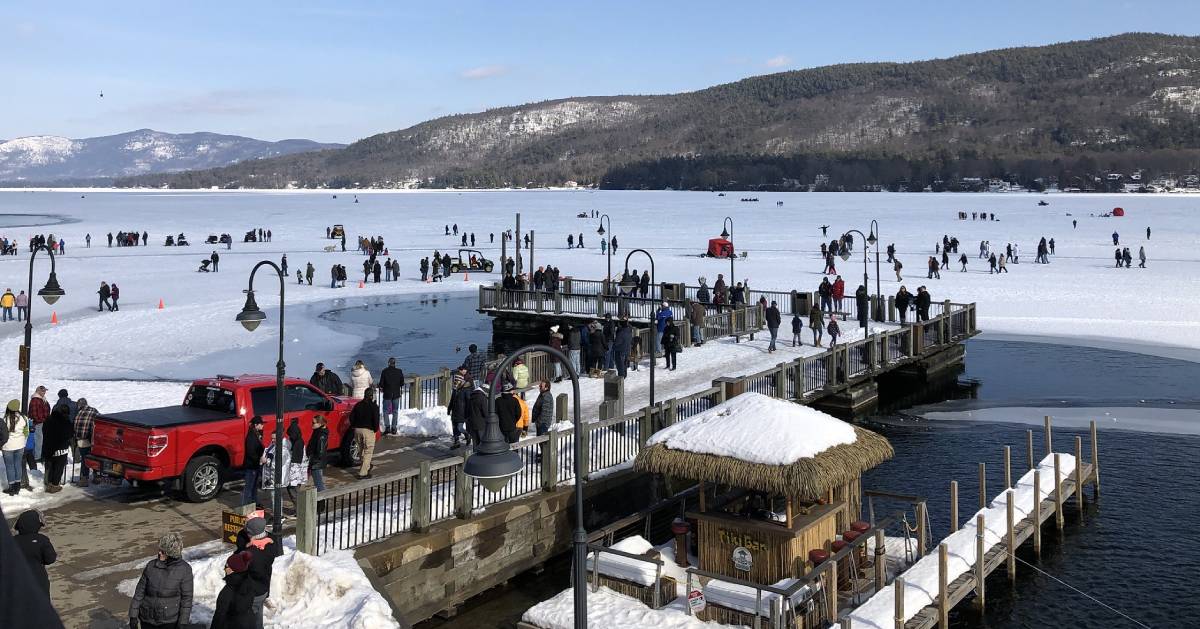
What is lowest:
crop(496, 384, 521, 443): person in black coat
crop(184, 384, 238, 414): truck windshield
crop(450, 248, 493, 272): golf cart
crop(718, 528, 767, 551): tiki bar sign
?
crop(718, 528, 767, 551): tiki bar sign

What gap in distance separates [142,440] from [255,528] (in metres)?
5.55

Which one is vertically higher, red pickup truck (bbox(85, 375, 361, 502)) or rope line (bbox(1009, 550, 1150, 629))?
red pickup truck (bbox(85, 375, 361, 502))

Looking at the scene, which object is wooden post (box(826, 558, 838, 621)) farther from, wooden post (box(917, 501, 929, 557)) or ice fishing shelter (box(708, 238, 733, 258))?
ice fishing shelter (box(708, 238, 733, 258))

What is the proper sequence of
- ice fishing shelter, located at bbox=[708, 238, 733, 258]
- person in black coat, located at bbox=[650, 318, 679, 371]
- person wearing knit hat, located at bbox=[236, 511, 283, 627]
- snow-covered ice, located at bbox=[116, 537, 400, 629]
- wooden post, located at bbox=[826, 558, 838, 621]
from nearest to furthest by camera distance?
1. person wearing knit hat, located at bbox=[236, 511, 283, 627]
2. snow-covered ice, located at bbox=[116, 537, 400, 629]
3. wooden post, located at bbox=[826, 558, 838, 621]
4. person in black coat, located at bbox=[650, 318, 679, 371]
5. ice fishing shelter, located at bbox=[708, 238, 733, 258]

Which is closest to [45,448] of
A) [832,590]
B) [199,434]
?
[199,434]

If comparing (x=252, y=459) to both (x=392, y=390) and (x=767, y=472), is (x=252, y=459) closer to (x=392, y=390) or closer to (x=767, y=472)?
(x=392, y=390)

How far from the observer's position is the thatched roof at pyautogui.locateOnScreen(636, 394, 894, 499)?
45.1ft

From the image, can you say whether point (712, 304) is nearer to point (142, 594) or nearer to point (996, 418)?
point (996, 418)

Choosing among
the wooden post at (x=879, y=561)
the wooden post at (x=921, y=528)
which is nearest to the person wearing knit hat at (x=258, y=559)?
the wooden post at (x=879, y=561)

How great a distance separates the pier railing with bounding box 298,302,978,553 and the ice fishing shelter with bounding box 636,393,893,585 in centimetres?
247

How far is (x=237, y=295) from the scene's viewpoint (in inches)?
1939

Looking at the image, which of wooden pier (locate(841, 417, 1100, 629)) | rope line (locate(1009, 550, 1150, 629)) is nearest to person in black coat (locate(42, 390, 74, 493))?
wooden pier (locate(841, 417, 1100, 629))

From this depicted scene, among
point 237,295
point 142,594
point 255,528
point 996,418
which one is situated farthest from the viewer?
point 237,295

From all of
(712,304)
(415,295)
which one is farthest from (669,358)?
(415,295)
